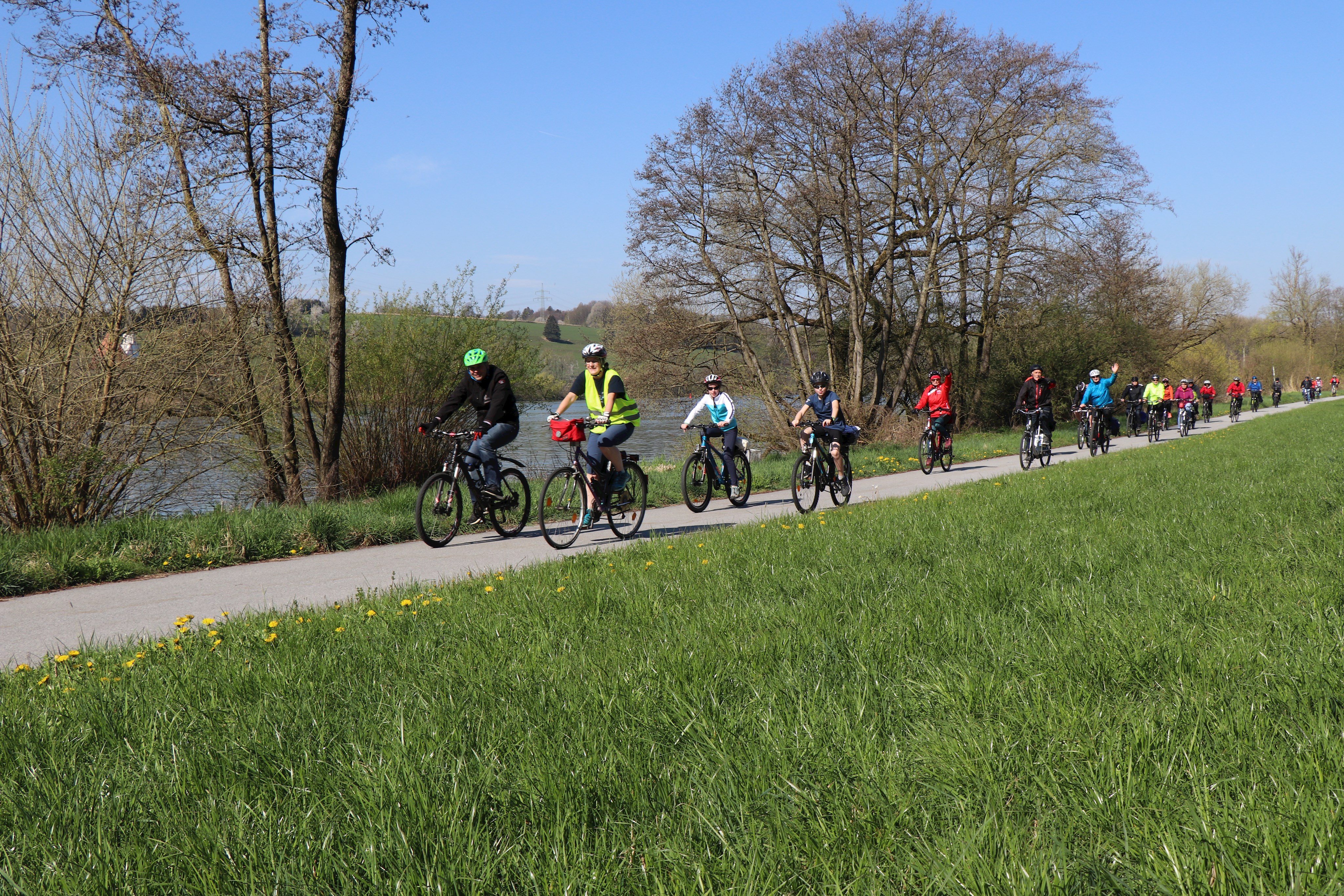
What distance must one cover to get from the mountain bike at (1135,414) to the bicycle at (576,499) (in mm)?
26566

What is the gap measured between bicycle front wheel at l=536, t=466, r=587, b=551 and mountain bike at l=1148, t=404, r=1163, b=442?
2380 cm

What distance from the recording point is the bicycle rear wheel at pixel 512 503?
10.6 m

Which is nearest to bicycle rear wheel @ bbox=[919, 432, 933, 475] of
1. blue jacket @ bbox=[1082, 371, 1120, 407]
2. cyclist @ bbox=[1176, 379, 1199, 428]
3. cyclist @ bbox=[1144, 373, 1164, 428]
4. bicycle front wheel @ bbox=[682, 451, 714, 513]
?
bicycle front wheel @ bbox=[682, 451, 714, 513]

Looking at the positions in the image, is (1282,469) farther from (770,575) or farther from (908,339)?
(908,339)

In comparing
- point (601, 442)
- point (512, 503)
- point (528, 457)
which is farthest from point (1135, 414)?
point (512, 503)

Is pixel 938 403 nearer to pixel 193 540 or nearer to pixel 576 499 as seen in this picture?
pixel 576 499

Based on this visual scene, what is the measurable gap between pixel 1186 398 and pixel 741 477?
24846 mm

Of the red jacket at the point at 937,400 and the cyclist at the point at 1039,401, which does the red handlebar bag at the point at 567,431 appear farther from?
the cyclist at the point at 1039,401

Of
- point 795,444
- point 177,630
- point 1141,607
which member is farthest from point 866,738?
point 795,444

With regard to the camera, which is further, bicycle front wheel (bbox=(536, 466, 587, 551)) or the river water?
the river water

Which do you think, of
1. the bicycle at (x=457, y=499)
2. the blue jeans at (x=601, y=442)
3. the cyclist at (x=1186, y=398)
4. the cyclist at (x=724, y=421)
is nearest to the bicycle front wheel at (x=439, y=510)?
the bicycle at (x=457, y=499)

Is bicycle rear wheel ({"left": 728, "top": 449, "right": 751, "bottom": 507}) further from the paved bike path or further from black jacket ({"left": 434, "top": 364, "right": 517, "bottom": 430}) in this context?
black jacket ({"left": 434, "top": 364, "right": 517, "bottom": 430})

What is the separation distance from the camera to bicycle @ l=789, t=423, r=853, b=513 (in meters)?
12.2

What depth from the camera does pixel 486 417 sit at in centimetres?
1040
